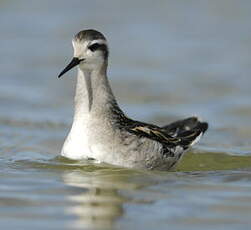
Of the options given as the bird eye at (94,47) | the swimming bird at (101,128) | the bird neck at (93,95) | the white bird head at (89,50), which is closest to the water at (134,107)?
the swimming bird at (101,128)

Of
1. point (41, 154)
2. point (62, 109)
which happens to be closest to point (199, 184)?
point (41, 154)

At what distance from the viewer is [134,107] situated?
18828 mm

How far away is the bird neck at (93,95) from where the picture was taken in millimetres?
13141

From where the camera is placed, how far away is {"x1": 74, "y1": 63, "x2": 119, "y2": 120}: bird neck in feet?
43.1

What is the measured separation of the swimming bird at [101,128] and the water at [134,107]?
22cm

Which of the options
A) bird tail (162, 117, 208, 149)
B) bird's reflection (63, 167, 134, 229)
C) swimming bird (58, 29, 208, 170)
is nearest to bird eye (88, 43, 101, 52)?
swimming bird (58, 29, 208, 170)

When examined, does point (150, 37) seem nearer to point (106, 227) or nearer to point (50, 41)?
point (50, 41)

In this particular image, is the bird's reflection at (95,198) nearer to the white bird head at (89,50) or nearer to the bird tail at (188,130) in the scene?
the white bird head at (89,50)

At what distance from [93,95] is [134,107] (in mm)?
5566

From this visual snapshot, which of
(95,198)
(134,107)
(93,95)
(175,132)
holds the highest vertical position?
(134,107)

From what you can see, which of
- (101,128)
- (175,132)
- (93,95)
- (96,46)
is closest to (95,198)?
(101,128)

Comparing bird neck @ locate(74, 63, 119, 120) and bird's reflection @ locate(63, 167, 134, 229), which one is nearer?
bird's reflection @ locate(63, 167, 134, 229)

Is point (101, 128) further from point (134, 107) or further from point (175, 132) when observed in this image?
point (134, 107)

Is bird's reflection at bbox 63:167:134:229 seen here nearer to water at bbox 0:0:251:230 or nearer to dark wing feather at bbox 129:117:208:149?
water at bbox 0:0:251:230
